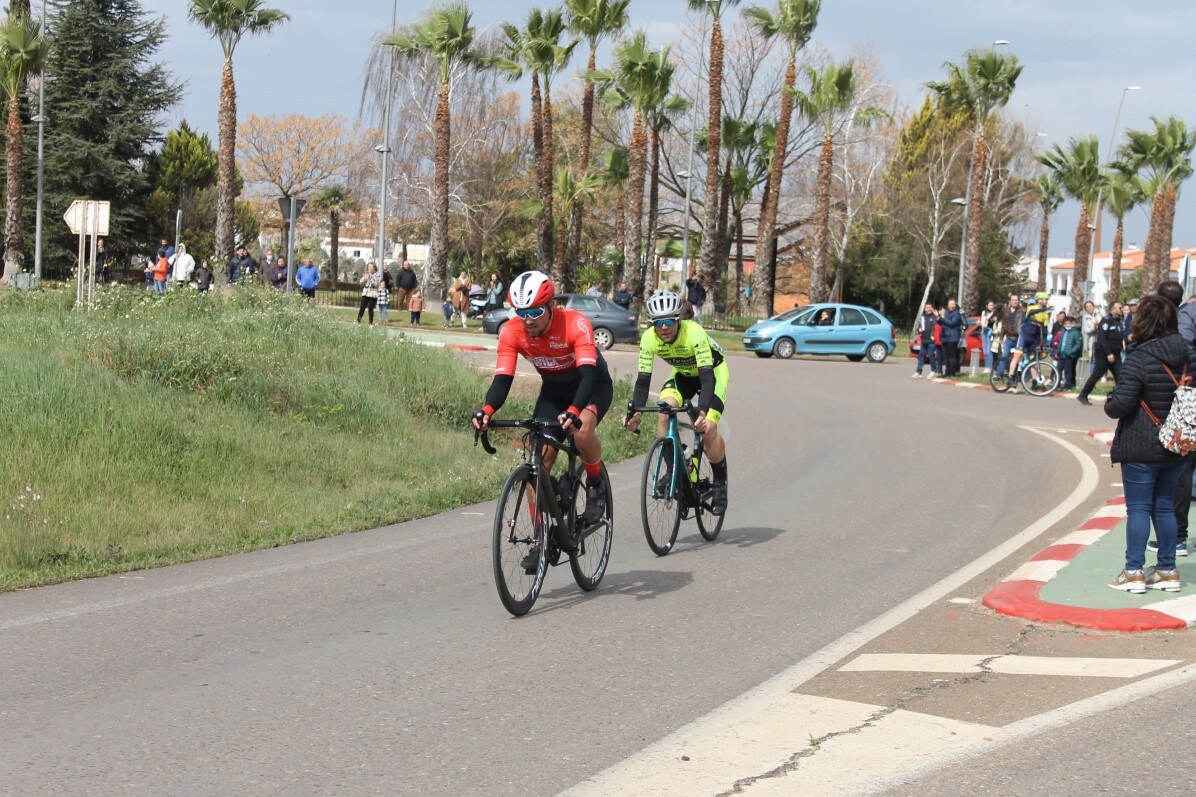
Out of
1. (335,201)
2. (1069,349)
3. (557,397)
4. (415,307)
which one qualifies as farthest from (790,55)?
(557,397)

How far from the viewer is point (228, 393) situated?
44.5 feet

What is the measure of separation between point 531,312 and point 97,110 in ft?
174

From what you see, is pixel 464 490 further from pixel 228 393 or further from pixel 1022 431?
pixel 1022 431

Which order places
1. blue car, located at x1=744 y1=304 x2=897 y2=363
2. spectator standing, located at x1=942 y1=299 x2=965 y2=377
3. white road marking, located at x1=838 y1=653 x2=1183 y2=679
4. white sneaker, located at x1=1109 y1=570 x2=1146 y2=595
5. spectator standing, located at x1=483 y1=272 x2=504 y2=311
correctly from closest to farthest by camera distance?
white road marking, located at x1=838 y1=653 x2=1183 y2=679
white sneaker, located at x1=1109 y1=570 x2=1146 y2=595
spectator standing, located at x1=942 y1=299 x2=965 y2=377
blue car, located at x1=744 y1=304 x2=897 y2=363
spectator standing, located at x1=483 y1=272 x2=504 y2=311

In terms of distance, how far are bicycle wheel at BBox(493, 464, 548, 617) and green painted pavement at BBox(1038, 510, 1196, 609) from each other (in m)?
3.03

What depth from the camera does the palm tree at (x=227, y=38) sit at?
4341cm

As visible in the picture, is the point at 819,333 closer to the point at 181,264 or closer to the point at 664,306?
the point at 181,264

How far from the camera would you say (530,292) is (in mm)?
7262

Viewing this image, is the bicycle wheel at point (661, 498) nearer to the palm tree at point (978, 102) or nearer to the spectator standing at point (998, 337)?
the spectator standing at point (998, 337)

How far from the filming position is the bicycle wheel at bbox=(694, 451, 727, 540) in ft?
32.4

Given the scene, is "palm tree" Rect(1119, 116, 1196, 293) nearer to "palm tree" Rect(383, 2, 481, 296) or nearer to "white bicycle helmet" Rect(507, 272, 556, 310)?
"palm tree" Rect(383, 2, 481, 296)

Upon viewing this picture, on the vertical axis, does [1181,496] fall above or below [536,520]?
above

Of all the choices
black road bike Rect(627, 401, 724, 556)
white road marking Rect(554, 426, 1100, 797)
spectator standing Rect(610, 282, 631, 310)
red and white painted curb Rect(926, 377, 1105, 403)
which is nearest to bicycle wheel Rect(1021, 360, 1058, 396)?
red and white painted curb Rect(926, 377, 1105, 403)

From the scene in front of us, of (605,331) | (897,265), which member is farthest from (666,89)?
(897,265)
